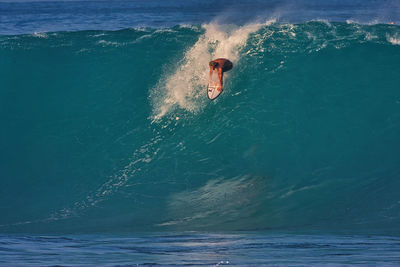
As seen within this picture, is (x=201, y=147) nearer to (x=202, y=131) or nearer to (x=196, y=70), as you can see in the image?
(x=202, y=131)

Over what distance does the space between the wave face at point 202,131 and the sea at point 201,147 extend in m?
0.04

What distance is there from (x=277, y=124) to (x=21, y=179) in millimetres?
6015

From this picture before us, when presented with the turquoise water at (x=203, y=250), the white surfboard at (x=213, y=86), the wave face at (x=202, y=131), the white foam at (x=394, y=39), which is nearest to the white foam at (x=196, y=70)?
the wave face at (x=202, y=131)

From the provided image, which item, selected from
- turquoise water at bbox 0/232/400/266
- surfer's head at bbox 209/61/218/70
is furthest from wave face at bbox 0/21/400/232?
turquoise water at bbox 0/232/400/266

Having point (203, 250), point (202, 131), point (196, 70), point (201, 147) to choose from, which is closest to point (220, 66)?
point (196, 70)

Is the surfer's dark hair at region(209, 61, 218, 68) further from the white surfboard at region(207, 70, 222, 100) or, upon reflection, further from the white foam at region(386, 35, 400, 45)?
the white foam at region(386, 35, 400, 45)

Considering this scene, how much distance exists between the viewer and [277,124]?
42.5 feet

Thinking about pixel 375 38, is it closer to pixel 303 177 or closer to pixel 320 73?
pixel 320 73

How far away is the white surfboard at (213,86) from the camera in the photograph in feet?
44.2

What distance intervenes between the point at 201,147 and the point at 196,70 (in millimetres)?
2469

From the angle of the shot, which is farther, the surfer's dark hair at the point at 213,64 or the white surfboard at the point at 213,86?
the surfer's dark hair at the point at 213,64

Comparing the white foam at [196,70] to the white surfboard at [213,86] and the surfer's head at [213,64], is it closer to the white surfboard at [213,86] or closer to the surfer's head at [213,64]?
the white surfboard at [213,86]

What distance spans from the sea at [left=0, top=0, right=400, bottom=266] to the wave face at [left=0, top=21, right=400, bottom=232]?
0.13 ft

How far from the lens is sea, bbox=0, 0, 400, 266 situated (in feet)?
27.1
